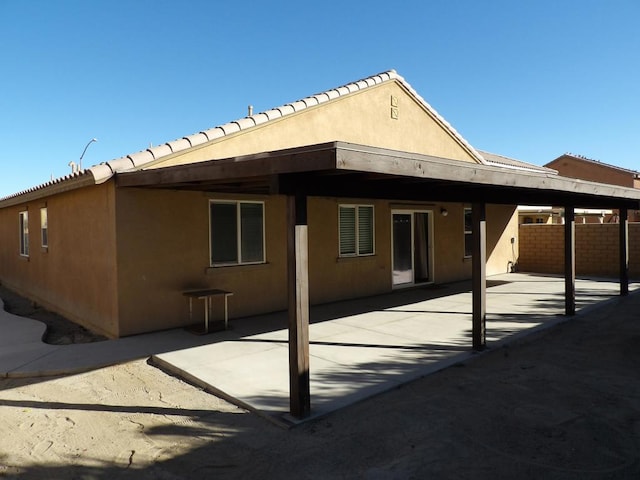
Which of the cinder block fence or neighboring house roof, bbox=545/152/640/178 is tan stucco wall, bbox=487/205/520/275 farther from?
neighboring house roof, bbox=545/152/640/178

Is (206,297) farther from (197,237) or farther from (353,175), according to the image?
(353,175)

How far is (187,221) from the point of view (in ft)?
26.2

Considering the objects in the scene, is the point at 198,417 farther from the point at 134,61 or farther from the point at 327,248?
the point at 134,61

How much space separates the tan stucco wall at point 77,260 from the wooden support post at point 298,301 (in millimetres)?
4272

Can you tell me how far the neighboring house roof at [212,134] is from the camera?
6938 millimetres

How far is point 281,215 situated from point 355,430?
19.3 feet

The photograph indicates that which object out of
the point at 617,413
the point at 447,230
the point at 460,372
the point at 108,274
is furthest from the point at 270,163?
the point at 447,230

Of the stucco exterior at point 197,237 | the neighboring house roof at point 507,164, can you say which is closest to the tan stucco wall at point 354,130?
the stucco exterior at point 197,237

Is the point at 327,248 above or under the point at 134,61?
under

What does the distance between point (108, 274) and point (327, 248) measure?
4650 millimetres

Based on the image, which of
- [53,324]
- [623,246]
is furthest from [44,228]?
[623,246]

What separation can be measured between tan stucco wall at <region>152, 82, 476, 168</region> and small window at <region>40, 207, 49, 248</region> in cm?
510

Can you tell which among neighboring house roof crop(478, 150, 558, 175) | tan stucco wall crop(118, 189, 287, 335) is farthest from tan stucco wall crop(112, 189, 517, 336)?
neighboring house roof crop(478, 150, 558, 175)

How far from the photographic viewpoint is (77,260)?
8.79 metres
